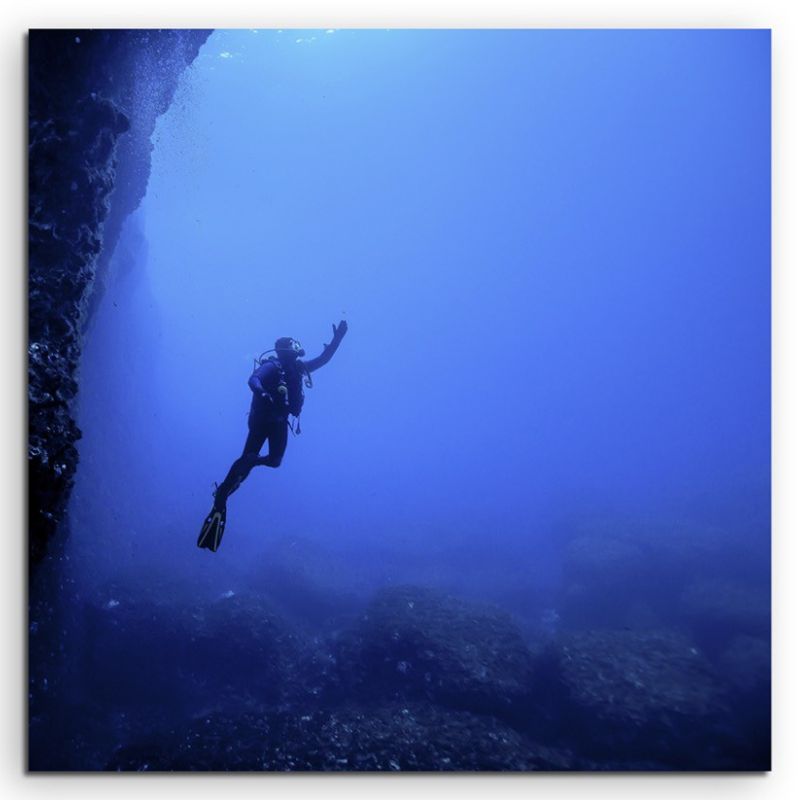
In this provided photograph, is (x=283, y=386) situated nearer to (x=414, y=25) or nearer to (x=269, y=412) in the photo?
(x=269, y=412)

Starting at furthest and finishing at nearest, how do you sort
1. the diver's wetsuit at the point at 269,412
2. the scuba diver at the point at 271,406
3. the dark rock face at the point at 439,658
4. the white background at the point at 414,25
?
the dark rock face at the point at 439,658 → the diver's wetsuit at the point at 269,412 → the scuba diver at the point at 271,406 → the white background at the point at 414,25

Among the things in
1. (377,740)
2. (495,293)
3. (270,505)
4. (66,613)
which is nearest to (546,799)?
(377,740)

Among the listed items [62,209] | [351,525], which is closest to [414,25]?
[62,209]

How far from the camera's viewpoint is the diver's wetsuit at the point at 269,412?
18.1ft

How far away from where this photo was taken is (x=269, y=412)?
572 centimetres

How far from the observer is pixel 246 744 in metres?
5.20

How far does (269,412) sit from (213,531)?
1.43m

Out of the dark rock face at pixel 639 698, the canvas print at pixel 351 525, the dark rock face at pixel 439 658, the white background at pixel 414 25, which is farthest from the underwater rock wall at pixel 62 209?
the dark rock face at pixel 639 698

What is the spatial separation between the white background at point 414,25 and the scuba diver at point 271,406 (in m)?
1.93

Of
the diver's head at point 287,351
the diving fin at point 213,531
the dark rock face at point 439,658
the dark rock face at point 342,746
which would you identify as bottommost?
the dark rock face at point 439,658

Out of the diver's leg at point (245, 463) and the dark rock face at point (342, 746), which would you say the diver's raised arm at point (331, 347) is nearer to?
the diver's leg at point (245, 463)

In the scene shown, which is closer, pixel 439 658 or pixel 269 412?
pixel 269 412

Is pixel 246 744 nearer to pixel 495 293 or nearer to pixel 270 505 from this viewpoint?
pixel 270 505

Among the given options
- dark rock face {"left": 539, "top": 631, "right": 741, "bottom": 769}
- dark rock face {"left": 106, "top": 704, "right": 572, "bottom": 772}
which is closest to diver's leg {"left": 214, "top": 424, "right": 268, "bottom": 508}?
dark rock face {"left": 106, "top": 704, "right": 572, "bottom": 772}
